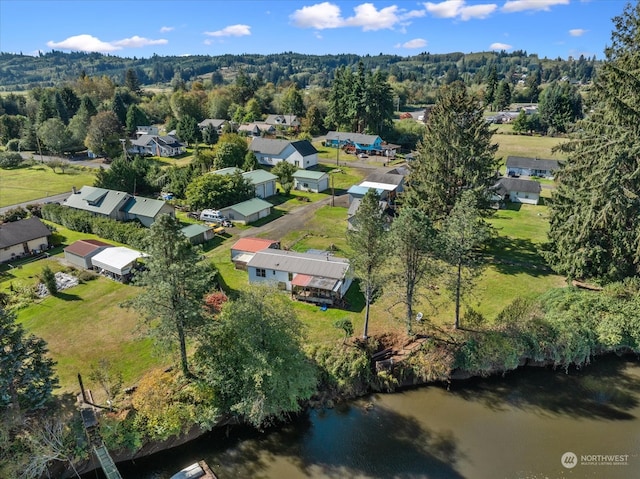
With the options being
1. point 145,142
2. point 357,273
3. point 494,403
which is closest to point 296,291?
point 357,273

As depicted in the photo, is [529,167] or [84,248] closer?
[84,248]

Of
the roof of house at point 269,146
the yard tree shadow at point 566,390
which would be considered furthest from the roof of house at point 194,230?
the roof of house at point 269,146

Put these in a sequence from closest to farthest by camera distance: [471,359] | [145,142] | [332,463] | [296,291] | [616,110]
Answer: [332,463], [471,359], [616,110], [296,291], [145,142]

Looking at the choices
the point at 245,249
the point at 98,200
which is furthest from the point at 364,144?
the point at 245,249

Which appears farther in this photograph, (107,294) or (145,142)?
(145,142)

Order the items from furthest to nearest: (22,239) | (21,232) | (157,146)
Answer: (157,146)
(21,232)
(22,239)

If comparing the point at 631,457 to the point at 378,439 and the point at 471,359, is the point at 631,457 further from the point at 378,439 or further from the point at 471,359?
the point at 378,439

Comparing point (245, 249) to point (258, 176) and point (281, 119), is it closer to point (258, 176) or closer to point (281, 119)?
point (258, 176)
